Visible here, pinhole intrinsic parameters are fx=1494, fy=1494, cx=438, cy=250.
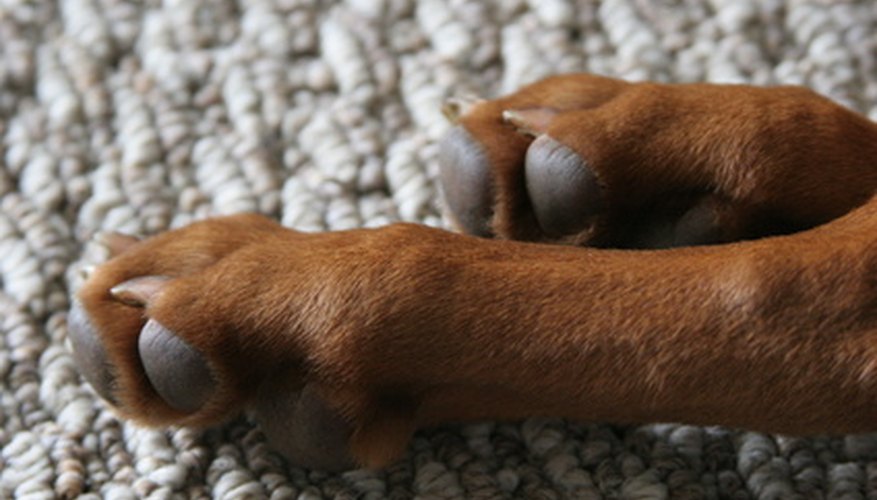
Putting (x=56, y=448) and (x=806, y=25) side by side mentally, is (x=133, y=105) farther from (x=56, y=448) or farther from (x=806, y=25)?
(x=806, y=25)

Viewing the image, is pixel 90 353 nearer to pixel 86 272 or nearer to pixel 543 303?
pixel 86 272

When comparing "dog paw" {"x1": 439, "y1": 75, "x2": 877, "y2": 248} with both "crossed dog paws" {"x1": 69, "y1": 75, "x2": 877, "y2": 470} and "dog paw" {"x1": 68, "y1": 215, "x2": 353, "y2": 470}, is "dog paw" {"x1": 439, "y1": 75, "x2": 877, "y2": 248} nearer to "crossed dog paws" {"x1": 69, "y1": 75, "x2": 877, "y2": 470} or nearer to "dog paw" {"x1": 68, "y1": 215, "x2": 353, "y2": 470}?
"crossed dog paws" {"x1": 69, "y1": 75, "x2": 877, "y2": 470}

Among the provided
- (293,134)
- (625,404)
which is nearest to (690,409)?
(625,404)

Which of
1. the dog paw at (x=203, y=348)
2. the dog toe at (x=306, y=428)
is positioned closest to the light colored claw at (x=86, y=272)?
the dog paw at (x=203, y=348)

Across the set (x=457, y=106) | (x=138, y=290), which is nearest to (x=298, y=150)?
(x=457, y=106)

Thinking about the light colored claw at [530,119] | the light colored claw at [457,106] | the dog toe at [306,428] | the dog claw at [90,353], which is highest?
the light colored claw at [530,119]

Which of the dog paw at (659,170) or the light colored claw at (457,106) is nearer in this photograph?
the dog paw at (659,170)

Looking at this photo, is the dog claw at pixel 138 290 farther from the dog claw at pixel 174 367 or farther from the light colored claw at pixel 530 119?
the light colored claw at pixel 530 119
